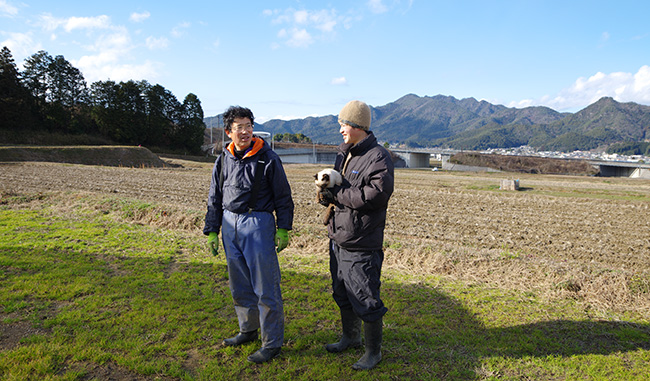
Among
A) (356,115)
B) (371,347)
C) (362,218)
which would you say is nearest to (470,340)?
(371,347)

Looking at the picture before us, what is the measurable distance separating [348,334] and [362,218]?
120 cm

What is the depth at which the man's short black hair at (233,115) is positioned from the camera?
11.1ft

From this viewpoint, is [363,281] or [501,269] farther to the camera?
[501,269]

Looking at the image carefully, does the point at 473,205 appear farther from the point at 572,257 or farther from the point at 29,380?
the point at 29,380

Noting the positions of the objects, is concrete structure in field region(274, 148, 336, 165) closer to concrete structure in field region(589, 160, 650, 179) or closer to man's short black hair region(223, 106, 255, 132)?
concrete structure in field region(589, 160, 650, 179)

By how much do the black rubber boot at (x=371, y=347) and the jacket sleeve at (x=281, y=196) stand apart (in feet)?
3.64

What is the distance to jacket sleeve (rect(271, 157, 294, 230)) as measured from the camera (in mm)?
3379

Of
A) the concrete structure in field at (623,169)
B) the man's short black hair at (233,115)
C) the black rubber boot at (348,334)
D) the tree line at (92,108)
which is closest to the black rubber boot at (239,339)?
the black rubber boot at (348,334)

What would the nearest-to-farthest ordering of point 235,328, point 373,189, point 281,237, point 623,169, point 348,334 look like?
1. point 373,189
2. point 281,237
3. point 348,334
4. point 235,328
5. point 623,169

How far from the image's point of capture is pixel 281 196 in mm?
3426

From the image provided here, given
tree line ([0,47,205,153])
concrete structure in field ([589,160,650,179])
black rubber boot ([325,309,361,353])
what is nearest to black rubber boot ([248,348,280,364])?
black rubber boot ([325,309,361,353])

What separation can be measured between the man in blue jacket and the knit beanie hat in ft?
2.46

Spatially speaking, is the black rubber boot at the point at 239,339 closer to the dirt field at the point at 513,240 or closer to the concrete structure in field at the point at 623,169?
the dirt field at the point at 513,240

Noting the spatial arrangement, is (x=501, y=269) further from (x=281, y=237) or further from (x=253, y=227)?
(x=253, y=227)
